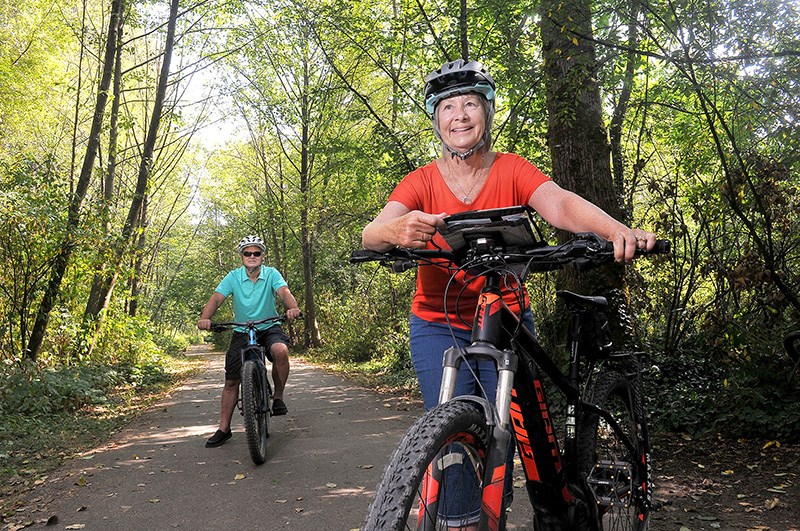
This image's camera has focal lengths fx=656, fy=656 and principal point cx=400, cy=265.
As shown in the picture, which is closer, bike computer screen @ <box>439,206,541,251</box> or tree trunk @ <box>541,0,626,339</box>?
bike computer screen @ <box>439,206,541,251</box>

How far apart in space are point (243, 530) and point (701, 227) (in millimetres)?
6299

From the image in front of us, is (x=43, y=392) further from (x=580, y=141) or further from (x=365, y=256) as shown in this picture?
(x=365, y=256)

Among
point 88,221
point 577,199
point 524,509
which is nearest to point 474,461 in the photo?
point 577,199

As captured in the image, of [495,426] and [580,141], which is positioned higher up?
[580,141]

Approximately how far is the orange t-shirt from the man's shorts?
4.50 m

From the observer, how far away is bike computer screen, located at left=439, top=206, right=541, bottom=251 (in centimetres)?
212

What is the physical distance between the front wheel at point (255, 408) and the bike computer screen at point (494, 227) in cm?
441

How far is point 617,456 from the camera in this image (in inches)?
136

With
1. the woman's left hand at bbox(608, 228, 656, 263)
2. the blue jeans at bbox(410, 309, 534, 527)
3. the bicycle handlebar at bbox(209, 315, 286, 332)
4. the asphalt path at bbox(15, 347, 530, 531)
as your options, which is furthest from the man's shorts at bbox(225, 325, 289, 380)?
the woman's left hand at bbox(608, 228, 656, 263)

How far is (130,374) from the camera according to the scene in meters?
14.2

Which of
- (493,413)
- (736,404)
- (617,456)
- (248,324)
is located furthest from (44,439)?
(736,404)

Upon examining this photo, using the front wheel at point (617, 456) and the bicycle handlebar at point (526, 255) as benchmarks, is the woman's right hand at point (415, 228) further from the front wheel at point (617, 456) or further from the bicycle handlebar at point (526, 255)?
the front wheel at point (617, 456)

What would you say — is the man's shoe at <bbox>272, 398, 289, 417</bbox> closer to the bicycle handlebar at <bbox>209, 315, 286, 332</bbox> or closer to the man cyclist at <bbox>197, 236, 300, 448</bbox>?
the man cyclist at <bbox>197, 236, 300, 448</bbox>

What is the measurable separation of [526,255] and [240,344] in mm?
5391
